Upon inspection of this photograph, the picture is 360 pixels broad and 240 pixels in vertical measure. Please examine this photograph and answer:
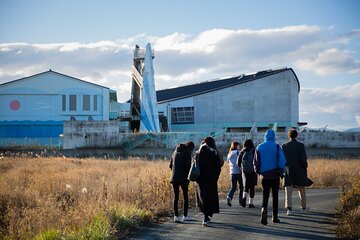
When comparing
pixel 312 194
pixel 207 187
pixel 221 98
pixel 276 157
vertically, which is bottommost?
pixel 312 194

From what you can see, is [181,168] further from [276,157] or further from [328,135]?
[328,135]

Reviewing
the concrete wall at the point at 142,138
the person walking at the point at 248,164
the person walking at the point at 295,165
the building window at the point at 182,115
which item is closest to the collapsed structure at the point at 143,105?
the building window at the point at 182,115

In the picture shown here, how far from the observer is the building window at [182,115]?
69.5 meters

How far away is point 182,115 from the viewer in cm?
7025

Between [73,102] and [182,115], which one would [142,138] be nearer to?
[73,102]

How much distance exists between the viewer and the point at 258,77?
6525cm

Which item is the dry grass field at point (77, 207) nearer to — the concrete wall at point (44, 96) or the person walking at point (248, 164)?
the person walking at point (248, 164)

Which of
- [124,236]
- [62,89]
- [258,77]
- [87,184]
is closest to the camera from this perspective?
[124,236]

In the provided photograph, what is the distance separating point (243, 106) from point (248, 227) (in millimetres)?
56922

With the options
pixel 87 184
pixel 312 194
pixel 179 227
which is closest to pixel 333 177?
→ pixel 312 194

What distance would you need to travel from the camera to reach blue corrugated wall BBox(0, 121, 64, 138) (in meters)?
51.8

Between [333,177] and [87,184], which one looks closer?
[87,184]

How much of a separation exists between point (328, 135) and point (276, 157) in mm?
32349

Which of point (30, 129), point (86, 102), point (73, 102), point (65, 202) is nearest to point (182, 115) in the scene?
point (86, 102)
